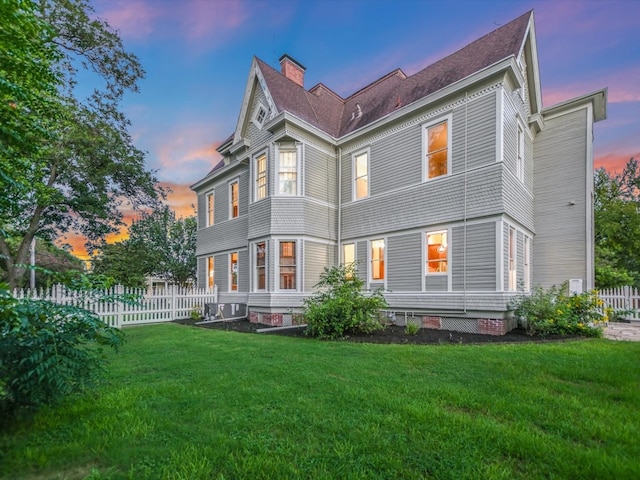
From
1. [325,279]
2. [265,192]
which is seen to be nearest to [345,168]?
[265,192]

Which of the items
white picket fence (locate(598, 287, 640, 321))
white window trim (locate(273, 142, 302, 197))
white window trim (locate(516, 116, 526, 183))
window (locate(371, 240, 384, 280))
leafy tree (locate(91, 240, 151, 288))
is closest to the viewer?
white window trim (locate(516, 116, 526, 183))

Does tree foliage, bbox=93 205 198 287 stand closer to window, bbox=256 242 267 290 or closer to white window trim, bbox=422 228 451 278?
window, bbox=256 242 267 290

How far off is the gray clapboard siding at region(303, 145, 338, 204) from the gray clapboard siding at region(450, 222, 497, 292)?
200 inches

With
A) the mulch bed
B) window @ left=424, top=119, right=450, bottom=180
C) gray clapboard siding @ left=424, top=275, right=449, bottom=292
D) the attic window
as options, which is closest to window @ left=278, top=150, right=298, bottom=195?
the attic window

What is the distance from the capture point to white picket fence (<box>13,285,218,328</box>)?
959 cm

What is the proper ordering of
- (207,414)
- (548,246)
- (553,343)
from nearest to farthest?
(207,414) → (553,343) → (548,246)

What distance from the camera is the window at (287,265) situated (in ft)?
36.4

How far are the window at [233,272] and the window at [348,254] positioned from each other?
5.24 meters

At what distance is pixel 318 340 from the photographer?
24.1 feet

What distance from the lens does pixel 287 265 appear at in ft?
36.5

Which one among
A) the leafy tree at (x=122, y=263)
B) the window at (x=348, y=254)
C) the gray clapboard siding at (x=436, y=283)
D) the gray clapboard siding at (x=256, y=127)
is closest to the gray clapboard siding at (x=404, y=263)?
the gray clapboard siding at (x=436, y=283)

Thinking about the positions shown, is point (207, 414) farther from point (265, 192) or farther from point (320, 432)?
point (265, 192)

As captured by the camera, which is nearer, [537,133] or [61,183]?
[537,133]

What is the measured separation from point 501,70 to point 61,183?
18961 millimetres
